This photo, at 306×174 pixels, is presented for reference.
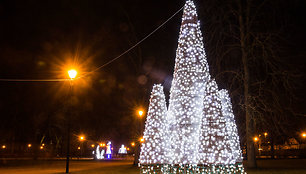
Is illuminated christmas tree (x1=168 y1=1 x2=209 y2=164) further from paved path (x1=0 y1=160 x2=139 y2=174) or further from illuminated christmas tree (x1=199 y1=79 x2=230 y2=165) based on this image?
paved path (x1=0 y1=160 x2=139 y2=174)

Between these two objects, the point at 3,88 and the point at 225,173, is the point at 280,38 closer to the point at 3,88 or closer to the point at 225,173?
the point at 225,173

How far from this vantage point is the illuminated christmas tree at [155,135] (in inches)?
521

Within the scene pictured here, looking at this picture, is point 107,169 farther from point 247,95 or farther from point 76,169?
point 247,95

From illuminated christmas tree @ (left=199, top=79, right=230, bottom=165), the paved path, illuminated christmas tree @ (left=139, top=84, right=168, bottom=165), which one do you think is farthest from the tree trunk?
the paved path

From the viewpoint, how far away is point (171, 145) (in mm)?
13891

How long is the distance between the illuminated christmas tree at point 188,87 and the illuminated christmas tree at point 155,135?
0.62 m

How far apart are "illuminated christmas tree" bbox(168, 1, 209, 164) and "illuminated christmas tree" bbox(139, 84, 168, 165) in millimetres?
615

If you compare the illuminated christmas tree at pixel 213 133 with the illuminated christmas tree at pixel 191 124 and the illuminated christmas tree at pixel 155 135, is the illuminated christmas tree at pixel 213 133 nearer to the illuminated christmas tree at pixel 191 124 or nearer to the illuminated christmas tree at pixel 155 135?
the illuminated christmas tree at pixel 191 124

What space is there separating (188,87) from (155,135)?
3.03 m

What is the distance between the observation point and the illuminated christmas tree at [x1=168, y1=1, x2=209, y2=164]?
45.6ft

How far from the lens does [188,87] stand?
14633mm

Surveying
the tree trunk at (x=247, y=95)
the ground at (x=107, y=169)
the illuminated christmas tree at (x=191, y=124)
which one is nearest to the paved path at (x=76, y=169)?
the ground at (x=107, y=169)

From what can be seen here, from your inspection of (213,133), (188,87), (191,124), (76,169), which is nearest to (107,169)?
(76,169)

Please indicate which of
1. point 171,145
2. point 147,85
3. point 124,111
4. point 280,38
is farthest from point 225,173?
point 124,111
